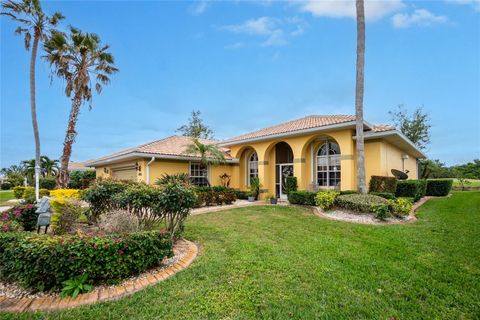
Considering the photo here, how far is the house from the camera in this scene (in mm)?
13000

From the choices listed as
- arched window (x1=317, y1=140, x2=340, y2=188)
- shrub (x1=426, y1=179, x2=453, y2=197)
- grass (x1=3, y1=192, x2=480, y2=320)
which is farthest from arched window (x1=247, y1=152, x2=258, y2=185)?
shrub (x1=426, y1=179, x2=453, y2=197)

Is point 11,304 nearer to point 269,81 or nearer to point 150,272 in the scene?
point 150,272

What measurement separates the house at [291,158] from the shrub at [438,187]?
7.25 ft

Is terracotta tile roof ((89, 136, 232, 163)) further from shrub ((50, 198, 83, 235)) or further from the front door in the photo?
shrub ((50, 198, 83, 235))

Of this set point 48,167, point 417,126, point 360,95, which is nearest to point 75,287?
point 360,95

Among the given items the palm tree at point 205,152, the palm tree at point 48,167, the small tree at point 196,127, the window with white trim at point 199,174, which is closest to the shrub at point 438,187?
the palm tree at point 205,152

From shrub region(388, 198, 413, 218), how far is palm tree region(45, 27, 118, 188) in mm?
19891

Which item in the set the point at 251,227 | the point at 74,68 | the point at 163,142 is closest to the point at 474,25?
the point at 251,227

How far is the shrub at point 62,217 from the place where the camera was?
20.8ft

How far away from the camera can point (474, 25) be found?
35.3 ft

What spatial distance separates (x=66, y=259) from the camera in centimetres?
365

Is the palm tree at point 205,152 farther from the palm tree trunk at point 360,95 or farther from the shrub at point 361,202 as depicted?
the palm tree trunk at point 360,95

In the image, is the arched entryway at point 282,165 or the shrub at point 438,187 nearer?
the arched entryway at point 282,165

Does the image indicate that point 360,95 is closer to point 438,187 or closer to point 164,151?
point 164,151
